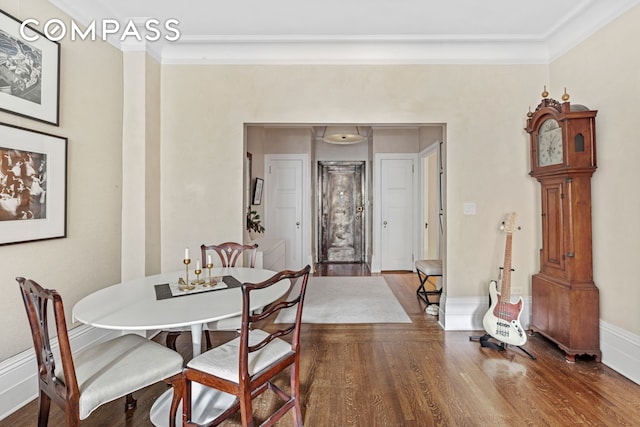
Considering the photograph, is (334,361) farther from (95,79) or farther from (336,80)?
(95,79)

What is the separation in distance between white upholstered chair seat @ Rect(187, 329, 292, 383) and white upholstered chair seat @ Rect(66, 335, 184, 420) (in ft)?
0.44

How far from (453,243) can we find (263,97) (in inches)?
90.2

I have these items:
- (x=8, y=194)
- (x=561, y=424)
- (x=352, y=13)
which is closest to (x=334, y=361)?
(x=561, y=424)

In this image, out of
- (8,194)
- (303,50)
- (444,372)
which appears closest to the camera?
(8,194)

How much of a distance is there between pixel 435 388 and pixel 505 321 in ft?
3.10

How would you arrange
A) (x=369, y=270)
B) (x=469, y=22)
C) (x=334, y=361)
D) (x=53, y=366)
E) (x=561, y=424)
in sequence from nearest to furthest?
(x=53, y=366) → (x=561, y=424) → (x=334, y=361) → (x=469, y=22) → (x=369, y=270)

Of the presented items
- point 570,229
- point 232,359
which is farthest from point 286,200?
point 232,359

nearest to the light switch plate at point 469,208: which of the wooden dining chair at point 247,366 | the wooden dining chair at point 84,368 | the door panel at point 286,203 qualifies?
the wooden dining chair at point 247,366

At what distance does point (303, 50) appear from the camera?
3.15 m

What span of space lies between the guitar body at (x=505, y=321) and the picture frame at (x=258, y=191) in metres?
3.50

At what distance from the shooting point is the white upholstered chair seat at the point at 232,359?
154cm

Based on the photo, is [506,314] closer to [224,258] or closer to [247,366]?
[247,366]

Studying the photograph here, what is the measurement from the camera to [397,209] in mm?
5898

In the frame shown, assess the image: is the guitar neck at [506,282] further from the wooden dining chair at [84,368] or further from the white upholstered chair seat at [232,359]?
the wooden dining chair at [84,368]
